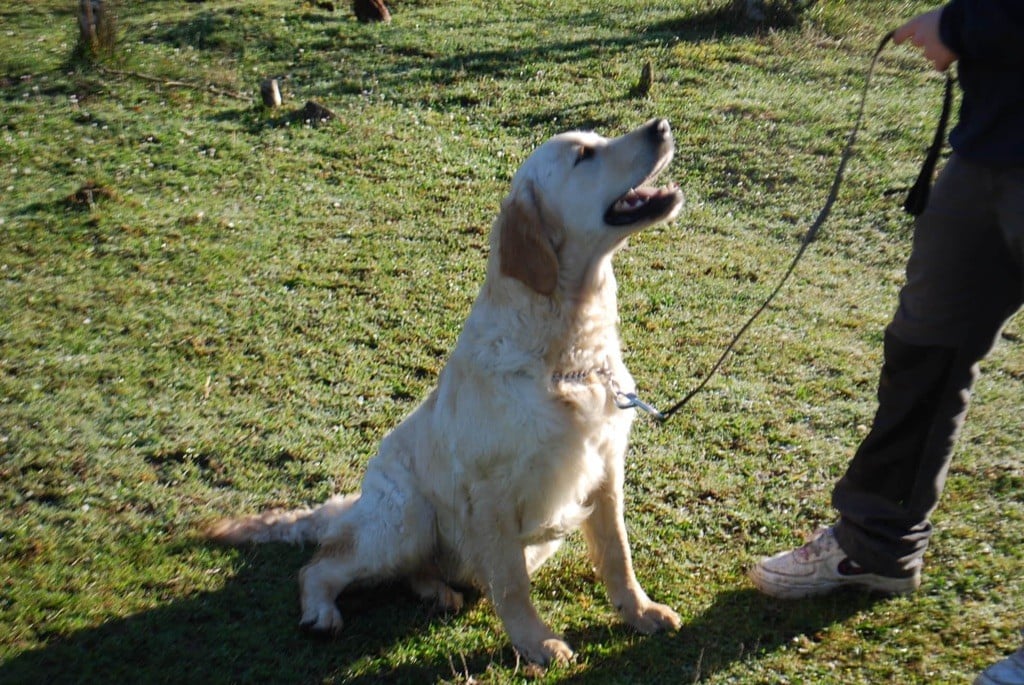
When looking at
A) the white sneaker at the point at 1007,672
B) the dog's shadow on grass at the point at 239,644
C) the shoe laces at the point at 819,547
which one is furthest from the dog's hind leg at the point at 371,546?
the white sneaker at the point at 1007,672

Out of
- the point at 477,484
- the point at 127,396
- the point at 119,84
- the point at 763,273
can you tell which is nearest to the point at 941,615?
the point at 477,484

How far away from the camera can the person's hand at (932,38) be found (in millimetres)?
2779

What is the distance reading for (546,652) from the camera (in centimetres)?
326

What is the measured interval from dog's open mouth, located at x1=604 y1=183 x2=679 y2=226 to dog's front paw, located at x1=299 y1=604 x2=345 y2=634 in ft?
5.70

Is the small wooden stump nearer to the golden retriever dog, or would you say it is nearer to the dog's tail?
the golden retriever dog

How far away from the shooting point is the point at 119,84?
912 centimetres

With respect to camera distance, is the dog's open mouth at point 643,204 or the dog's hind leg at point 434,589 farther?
the dog's hind leg at point 434,589

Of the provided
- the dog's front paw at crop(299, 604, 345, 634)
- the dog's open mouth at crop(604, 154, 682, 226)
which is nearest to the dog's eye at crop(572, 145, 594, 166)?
the dog's open mouth at crop(604, 154, 682, 226)

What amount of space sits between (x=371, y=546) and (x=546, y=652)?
76 centimetres

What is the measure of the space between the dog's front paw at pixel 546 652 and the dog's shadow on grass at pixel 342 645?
56mm

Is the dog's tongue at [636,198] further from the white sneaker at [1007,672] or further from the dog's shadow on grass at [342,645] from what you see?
the white sneaker at [1007,672]

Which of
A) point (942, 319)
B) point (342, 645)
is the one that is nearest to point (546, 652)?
point (342, 645)

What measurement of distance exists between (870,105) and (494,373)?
25.1ft

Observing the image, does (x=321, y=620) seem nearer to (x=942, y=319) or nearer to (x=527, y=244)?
(x=527, y=244)
